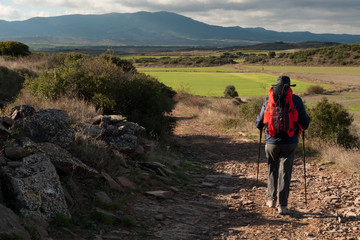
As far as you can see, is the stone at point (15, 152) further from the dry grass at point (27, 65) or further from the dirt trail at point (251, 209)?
the dry grass at point (27, 65)

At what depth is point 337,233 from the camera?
5.65 metres

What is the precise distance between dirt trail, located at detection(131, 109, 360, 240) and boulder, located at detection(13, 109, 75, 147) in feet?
6.73

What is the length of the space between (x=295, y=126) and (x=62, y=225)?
401 cm

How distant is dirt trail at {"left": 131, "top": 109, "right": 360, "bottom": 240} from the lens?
5660 mm

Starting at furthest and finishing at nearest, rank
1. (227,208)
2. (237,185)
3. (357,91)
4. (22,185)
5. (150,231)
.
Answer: (357,91) < (237,185) < (227,208) < (150,231) < (22,185)

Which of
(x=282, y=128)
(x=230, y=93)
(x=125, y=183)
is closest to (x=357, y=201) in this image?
(x=282, y=128)

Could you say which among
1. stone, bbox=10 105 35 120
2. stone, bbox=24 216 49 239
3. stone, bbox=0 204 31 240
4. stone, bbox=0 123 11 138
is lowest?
stone, bbox=24 216 49 239

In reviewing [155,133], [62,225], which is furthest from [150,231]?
[155,133]

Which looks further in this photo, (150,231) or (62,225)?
(150,231)

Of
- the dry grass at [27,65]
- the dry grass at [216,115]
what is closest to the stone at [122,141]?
the dry grass at [216,115]

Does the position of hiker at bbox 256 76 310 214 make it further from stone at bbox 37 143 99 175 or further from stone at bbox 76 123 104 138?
stone at bbox 76 123 104 138

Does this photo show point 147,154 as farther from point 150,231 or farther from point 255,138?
point 255,138

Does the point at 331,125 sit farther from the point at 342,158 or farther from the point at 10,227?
the point at 10,227

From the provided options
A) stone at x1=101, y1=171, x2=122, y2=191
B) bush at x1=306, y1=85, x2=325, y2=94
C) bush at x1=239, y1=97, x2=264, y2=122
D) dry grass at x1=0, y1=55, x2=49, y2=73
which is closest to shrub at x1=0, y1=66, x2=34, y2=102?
dry grass at x1=0, y1=55, x2=49, y2=73
